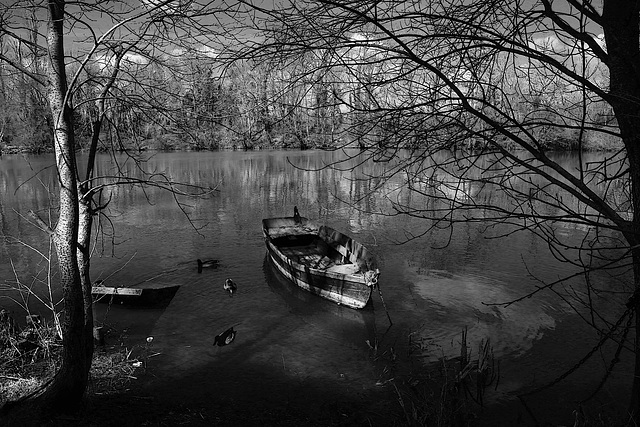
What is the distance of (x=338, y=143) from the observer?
348 cm

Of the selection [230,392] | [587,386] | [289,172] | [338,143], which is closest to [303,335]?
[230,392]

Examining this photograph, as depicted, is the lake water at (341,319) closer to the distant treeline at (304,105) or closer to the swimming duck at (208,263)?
the swimming duck at (208,263)

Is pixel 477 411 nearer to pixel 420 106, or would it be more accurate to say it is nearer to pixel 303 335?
pixel 303 335

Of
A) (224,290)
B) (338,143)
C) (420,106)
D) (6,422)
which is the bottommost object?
(224,290)

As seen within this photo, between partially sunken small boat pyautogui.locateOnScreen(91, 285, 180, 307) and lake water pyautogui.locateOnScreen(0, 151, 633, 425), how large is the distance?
0.24 m

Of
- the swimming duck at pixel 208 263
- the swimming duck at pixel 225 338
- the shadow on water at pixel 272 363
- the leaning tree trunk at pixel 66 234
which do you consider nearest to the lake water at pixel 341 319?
the shadow on water at pixel 272 363

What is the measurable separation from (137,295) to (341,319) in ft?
15.8

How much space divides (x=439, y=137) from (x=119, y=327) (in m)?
8.66

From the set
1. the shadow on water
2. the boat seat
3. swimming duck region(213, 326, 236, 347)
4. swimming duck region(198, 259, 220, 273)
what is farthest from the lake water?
the boat seat

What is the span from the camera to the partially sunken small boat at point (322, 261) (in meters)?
10.6

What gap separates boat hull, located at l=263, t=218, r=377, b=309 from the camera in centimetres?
1069

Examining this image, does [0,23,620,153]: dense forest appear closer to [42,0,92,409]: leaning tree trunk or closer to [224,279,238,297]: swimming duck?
[42,0,92,409]: leaning tree trunk

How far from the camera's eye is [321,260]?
13.7 meters

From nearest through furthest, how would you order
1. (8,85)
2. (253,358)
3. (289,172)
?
(8,85), (253,358), (289,172)
